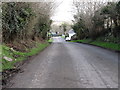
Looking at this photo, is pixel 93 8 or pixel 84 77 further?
pixel 93 8

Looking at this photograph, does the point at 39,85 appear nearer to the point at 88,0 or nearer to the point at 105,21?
the point at 105,21

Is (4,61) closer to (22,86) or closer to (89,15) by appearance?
(22,86)

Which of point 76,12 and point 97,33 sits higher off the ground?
point 76,12

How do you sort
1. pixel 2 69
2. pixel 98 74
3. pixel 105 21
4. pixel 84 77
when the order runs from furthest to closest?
1. pixel 105 21
2. pixel 2 69
3. pixel 98 74
4. pixel 84 77

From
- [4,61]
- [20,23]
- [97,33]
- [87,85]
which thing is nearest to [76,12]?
[97,33]

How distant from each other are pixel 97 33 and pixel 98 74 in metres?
30.8

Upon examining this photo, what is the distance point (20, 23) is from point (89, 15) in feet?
83.5

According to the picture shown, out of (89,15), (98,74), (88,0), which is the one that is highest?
(88,0)

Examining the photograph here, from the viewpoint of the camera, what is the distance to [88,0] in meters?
38.9

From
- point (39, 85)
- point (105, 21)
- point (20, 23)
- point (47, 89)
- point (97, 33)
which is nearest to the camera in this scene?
point (47, 89)

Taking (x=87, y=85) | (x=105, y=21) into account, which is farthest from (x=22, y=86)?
(x=105, y=21)

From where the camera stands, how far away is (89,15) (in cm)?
3975

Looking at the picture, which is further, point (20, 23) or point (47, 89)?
point (20, 23)

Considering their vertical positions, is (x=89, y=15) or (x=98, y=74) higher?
(x=89, y=15)
